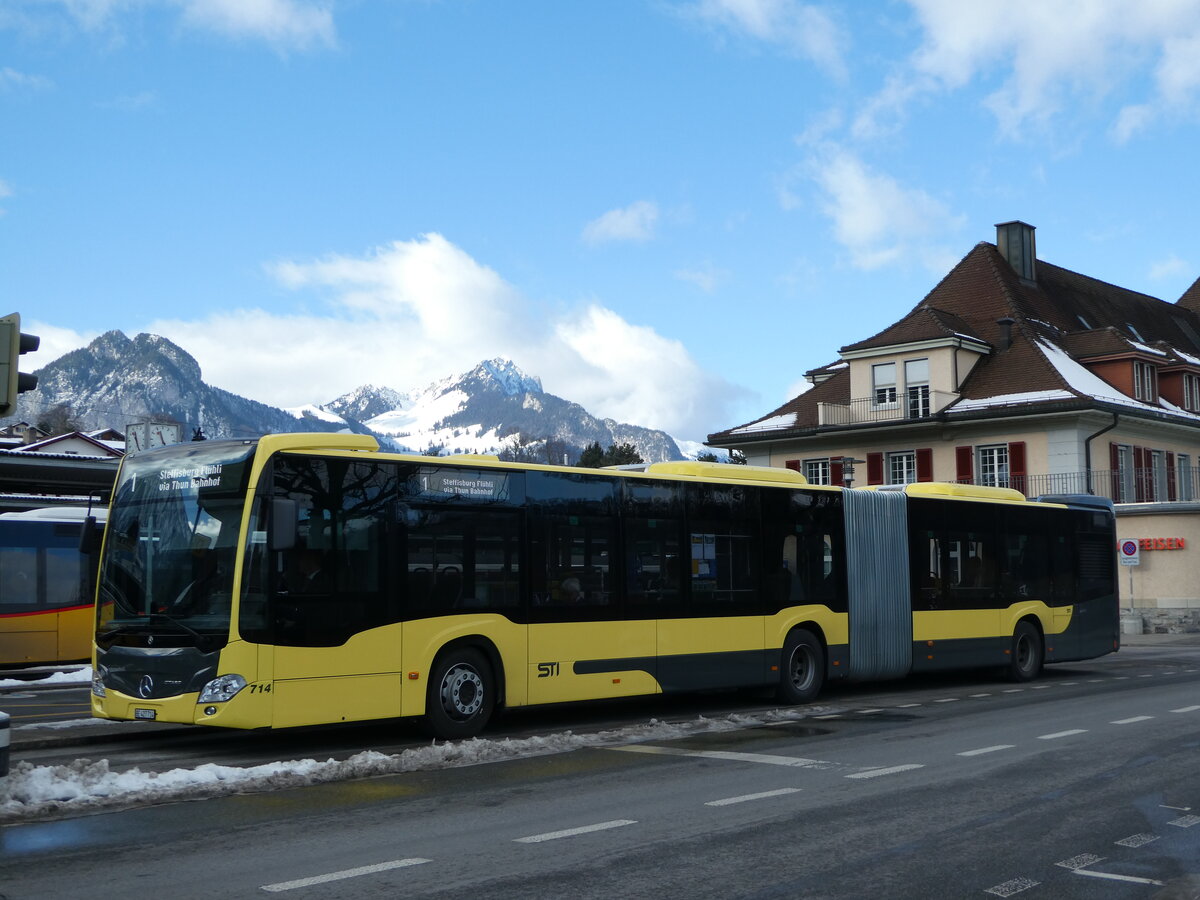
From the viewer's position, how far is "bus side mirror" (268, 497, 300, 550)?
39.5ft

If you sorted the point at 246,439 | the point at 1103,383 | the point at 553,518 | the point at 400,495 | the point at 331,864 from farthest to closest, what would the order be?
the point at 1103,383 → the point at 553,518 → the point at 400,495 → the point at 246,439 → the point at 331,864

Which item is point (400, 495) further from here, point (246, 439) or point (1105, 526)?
point (1105, 526)

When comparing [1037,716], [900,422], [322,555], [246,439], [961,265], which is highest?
[961,265]

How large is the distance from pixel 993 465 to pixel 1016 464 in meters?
1.12

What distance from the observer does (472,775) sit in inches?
442

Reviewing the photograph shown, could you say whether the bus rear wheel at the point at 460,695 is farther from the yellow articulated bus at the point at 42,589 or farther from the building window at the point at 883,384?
the building window at the point at 883,384

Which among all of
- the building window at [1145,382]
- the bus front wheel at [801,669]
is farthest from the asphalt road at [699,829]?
the building window at [1145,382]

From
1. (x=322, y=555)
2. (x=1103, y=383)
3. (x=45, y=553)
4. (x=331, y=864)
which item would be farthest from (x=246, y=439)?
(x=1103, y=383)

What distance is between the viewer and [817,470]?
5328 centimetres

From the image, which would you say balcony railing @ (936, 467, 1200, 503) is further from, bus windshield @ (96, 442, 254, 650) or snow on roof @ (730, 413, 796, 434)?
bus windshield @ (96, 442, 254, 650)

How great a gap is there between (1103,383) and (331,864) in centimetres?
4660

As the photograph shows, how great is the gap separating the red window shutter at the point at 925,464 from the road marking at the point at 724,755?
38139 mm

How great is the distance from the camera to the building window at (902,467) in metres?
50.7

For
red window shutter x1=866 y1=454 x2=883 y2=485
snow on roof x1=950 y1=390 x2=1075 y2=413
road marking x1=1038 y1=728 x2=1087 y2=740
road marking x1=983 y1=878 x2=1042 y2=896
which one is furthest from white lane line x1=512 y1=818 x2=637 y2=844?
red window shutter x1=866 y1=454 x2=883 y2=485
